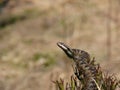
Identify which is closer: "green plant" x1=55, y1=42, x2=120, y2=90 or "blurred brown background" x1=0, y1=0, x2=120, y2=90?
"green plant" x1=55, y1=42, x2=120, y2=90

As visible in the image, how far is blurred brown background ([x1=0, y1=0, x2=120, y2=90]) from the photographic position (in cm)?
947

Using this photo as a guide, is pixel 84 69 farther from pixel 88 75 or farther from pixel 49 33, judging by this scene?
pixel 49 33

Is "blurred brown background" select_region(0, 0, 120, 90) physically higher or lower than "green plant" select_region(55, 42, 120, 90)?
higher

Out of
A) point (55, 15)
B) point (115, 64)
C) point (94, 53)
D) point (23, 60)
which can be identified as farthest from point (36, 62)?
point (115, 64)

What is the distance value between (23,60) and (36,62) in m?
0.38

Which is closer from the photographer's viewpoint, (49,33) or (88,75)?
(88,75)

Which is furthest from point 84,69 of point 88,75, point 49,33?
point 49,33

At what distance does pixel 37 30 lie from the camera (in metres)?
11.9

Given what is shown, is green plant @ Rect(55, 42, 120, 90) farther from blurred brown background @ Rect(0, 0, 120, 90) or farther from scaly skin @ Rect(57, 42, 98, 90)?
blurred brown background @ Rect(0, 0, 120, 90)

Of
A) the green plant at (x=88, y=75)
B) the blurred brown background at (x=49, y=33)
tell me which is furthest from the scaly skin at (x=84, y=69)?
the blurred brown background at (x=49, y=33)

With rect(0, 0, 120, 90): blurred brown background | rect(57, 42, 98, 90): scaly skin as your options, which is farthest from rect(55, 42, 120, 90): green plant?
rect(0, 0, 120, 90): blurred brown background

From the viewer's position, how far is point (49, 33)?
11.6m

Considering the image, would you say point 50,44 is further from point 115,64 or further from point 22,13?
point 115,64

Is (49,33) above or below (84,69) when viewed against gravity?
above
